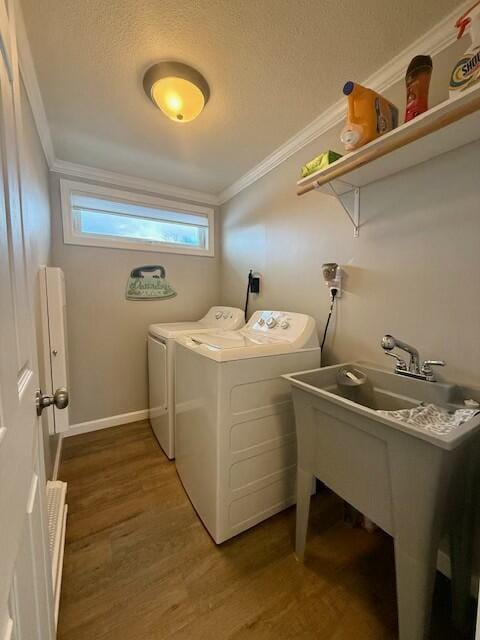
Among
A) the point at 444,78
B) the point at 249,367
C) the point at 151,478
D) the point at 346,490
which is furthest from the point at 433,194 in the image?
the point at 151,478

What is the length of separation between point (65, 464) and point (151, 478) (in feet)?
2.31

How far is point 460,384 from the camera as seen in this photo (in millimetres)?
1111

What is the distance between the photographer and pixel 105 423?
2.44 metres

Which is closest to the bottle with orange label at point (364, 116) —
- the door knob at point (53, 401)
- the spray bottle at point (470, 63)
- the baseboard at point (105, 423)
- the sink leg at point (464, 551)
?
the spray bottle at point (470, 63)

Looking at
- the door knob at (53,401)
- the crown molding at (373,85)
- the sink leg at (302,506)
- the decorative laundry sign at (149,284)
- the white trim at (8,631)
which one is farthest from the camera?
the decorative laundry sign at (149,284)

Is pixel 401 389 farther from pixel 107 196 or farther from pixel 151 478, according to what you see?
pixel 107 196

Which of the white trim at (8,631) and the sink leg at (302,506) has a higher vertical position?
the white trim at (8,631)

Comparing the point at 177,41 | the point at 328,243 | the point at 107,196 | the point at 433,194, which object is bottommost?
the point at 328,243

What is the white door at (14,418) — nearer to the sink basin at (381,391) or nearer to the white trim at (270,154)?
the sink basin at (381,391)

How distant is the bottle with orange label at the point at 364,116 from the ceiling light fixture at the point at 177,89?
29.7 inches

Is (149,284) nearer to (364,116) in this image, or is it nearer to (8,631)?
(364,116)

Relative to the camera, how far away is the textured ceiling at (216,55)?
1.04m

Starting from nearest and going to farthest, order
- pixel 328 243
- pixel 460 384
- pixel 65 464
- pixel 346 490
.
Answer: pixel 346 490
pixel 460 384
pixel 328 243
pixel 65 464

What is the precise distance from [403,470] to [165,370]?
1611 mm
